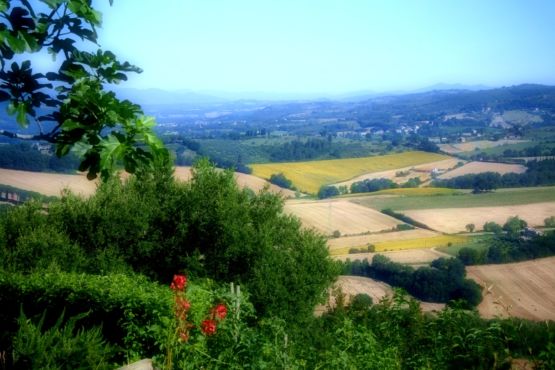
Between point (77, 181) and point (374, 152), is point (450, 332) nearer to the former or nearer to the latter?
point (77, 181)

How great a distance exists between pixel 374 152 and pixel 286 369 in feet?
143

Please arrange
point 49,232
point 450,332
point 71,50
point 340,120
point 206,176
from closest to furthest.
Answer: point 71,50
point 450,332
point 49,232
point 206,176
point 340,120

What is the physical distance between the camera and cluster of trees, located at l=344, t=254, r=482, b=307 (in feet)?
52.0

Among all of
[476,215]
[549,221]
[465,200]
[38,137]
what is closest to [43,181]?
[476,215]

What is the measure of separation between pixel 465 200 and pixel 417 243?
597 cm

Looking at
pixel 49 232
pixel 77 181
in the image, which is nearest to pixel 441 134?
pixel 77 181

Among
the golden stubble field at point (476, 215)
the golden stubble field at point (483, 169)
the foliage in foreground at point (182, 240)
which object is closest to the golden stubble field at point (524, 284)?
the golden stubble field at point (476, 215)

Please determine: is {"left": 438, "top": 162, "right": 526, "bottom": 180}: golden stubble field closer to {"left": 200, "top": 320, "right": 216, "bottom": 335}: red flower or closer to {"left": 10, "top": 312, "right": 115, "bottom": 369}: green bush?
{"left": 200, "top": 320, "right": 216, "bottom": 335}: red flower

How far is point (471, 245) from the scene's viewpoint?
20.7 m

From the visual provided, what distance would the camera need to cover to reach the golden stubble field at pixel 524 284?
13740mm

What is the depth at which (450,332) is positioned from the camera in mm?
6688

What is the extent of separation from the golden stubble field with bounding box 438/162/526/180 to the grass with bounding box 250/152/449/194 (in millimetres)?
6131

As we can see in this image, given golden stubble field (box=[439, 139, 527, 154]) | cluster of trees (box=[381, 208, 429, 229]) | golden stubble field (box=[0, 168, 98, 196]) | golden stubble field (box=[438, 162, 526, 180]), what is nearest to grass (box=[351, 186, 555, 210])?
cluster of trees (box=[381, 208, 429, 229])

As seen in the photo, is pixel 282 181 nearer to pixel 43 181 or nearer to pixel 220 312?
pixel 43 181
